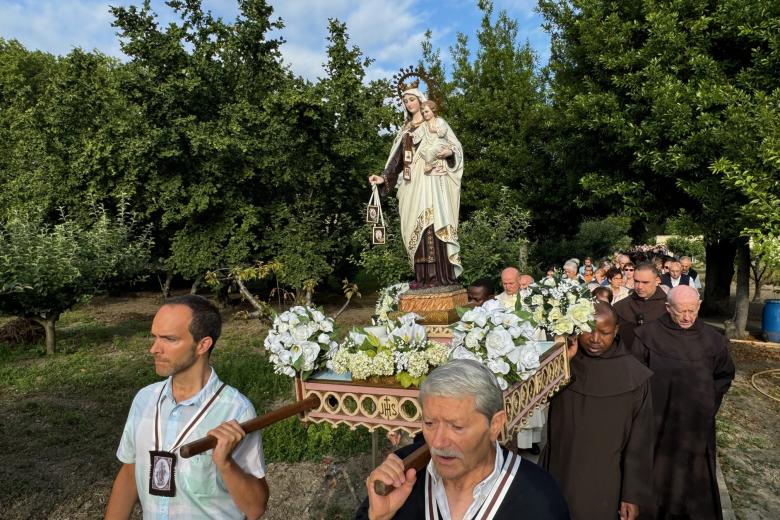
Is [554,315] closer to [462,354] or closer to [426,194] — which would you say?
[462,354]

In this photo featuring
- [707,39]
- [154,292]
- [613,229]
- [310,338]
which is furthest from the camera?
[613,229]

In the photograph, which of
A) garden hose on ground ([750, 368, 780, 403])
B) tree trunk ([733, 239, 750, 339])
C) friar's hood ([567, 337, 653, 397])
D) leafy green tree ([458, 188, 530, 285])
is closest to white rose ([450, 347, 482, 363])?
friar's hood ([567, 337, 653, 397])

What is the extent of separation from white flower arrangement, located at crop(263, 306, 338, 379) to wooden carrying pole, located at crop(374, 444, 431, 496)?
1266mm

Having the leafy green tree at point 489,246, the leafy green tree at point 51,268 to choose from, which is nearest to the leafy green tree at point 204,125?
the leafy green tree at point 51,268

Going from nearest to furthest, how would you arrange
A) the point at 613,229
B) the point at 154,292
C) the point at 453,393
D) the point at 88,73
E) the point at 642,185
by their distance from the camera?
1. the point at 453,393
2. the point at 642,185
3. the point at 88,73
4. the point at 154,292
5. the point at 613,229

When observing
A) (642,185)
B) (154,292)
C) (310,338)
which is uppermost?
(642,185)

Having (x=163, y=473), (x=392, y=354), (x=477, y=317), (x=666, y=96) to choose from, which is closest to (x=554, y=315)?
(x=477, y=317)

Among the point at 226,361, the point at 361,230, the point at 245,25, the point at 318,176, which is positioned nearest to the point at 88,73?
the point at 245,25

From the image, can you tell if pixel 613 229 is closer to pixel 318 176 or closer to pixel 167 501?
pixel 318 176

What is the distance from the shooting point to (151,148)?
46.9ft

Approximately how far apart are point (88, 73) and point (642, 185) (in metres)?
15.8

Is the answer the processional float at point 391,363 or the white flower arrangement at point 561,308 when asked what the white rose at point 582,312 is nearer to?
the white flower arrangement at point 561,308

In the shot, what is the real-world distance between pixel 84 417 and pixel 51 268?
4.70 meters

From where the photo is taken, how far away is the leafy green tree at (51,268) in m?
10.6
